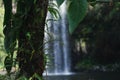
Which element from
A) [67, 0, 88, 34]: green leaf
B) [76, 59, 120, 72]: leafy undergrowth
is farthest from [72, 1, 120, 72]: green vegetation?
[67, 0, 88, 34]: green leaf

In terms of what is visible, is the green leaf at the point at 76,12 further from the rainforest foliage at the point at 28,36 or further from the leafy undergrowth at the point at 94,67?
the leafy undergrowth at the point at 94,67

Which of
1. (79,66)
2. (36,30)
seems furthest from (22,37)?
(79,66)

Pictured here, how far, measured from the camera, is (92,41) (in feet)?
60.0

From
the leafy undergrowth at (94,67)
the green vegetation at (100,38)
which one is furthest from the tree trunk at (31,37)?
the green vegetation at (100,38)

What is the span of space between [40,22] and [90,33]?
16.8m

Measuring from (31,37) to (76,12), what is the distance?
55 centimetres

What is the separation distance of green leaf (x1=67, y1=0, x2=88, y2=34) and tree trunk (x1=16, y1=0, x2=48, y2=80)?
0.51 meters

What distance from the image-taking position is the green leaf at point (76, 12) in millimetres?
891

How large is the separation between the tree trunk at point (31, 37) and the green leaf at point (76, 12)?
51 cm

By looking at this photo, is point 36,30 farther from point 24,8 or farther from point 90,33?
point 90,33

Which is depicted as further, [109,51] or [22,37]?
[109,51]

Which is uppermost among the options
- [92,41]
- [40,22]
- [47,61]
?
[92,41]

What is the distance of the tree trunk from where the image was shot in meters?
1.42

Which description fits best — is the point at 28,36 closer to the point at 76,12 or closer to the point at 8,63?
the point at 8,63
